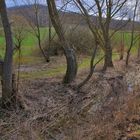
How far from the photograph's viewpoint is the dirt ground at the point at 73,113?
28.9ft

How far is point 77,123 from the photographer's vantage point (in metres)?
9.99

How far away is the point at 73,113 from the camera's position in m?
11.0

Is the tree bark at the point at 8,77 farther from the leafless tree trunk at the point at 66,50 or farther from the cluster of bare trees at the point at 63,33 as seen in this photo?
the leafless tree trunk at the point at 66,50

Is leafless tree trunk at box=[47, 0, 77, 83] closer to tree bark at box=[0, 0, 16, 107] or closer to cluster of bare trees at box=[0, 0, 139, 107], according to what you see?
cluster of bare trees at box=[0, 0, 139, 107]

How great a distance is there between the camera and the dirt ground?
8.82m

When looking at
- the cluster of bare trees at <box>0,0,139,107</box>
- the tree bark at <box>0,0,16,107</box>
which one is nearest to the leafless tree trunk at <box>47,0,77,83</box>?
the cluster of bare trees at <box>0,0,139,107</box>

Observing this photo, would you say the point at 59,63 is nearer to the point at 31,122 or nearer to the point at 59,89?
the point at 59,89

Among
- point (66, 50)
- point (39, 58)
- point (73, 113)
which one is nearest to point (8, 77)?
point (73, 113)

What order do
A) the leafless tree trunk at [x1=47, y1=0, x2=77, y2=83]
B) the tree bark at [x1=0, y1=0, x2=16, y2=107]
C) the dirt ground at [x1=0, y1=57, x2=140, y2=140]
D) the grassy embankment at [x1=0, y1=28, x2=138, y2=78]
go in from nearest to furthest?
the dirt ground at [x1=0, y1=57, x2=140, y2=140]
the tree bark at [x1=0, y1=0, x2=16, y2=107]
the leafless tree trunk at [x1=47, y1=0, x2=77, y2=83]
the grassy embankment at [x1=0, y1=28, x2=138, y2=78]

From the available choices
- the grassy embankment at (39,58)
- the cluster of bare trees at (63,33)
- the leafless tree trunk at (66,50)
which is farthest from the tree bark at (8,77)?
the grassy embankment at (39,58)

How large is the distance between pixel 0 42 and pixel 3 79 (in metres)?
15.8

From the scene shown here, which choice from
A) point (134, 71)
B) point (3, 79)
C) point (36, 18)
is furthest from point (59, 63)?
point (3, 79)

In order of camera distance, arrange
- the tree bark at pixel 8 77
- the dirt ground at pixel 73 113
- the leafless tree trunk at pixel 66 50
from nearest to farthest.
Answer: the dirt ground at pixel 73 113 < the tree bark at pixel 8 77 < the leafless tree trunk at pixel 66 50

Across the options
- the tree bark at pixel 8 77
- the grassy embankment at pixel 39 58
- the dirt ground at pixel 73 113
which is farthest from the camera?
the grassy embankment at pixel 39 58
